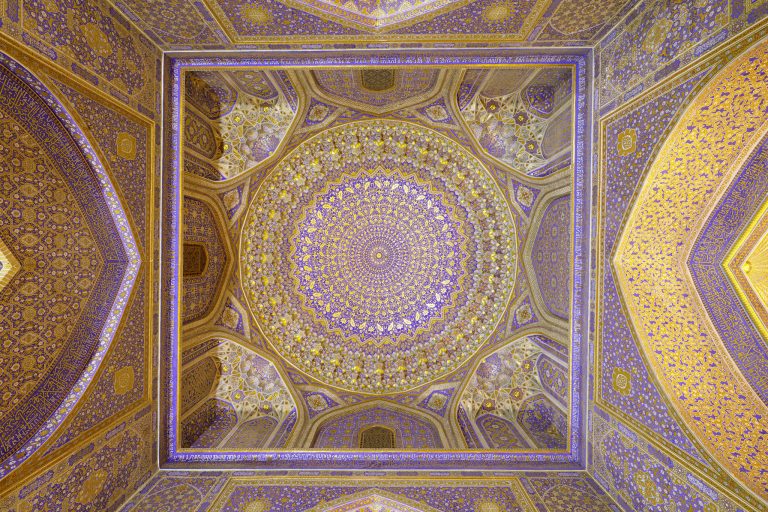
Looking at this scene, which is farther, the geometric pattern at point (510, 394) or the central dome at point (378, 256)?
the central dome at point (378, 256)

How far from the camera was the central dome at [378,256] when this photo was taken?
548 cm

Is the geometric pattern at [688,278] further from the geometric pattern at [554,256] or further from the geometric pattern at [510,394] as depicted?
the geometric pattern at [510,394]

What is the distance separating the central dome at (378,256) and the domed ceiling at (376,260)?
2cm

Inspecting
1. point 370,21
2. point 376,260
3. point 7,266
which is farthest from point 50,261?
point 376,260

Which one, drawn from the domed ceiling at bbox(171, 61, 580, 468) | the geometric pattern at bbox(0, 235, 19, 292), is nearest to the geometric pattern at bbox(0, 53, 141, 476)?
the geometric pattern at bbox(0, 235, 19, 292)

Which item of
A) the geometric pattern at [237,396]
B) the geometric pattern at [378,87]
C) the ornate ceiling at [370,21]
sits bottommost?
the geometric pattern at [237,396]

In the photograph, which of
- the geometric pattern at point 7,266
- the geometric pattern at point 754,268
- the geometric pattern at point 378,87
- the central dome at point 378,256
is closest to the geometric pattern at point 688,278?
the geometric pattern at point 754,268

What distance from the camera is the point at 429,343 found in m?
5.82

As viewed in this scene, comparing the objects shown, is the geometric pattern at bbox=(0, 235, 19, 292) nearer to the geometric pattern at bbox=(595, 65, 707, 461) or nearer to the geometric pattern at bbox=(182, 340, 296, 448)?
the geometric pattern at bbox=(182, 340, 296, 448)

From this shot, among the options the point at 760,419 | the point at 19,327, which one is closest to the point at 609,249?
the point at 760,419

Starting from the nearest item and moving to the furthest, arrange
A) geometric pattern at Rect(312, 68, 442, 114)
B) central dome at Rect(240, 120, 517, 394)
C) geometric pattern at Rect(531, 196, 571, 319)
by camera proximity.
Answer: geometric pattern at Rect(531, 196, 571, 319) < geometric pattern at Rect(312, 68, 442, 114) < central dome at Rect(240, 120, 517, 394)

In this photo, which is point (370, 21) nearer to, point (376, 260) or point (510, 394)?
point (376, 260)

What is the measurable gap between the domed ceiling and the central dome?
2cm

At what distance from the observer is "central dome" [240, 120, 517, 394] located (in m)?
5.48
